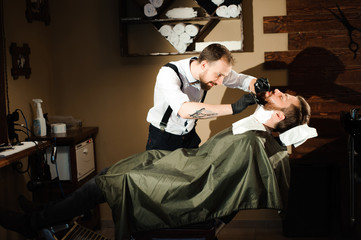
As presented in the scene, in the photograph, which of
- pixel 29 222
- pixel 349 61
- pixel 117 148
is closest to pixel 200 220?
pixel 29 222

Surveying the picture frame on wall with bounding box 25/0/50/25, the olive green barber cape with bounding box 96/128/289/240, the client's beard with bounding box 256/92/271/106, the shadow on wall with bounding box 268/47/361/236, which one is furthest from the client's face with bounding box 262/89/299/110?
the picture frame on wall with bounding box 25/0/50/25

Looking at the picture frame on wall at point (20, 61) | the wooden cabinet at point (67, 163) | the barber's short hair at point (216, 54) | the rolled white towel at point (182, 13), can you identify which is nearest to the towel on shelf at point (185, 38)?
the rolled white towel at point (182, 13)

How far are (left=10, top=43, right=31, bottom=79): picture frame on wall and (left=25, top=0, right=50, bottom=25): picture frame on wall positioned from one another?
0.24 m

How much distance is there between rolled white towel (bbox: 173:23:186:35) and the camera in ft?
10.7

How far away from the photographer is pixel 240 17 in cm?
319

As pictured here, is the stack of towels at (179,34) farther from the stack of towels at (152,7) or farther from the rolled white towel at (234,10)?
the rolled white towel at (234,10)

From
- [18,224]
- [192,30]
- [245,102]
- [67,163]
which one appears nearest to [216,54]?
[245,102]

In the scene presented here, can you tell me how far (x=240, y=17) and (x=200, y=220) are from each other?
174 cm

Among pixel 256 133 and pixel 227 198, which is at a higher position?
pixel 256 133

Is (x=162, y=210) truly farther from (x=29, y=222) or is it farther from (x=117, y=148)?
(x=117, y=148)

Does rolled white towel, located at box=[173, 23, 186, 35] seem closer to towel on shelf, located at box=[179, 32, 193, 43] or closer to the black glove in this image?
towel on shelf, located at box=[179, 32, 193, 43]

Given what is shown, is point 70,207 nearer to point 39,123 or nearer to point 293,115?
point 39,123

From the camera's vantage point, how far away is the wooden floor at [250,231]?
3.22m

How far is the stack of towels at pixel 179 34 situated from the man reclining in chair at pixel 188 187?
117 cm
